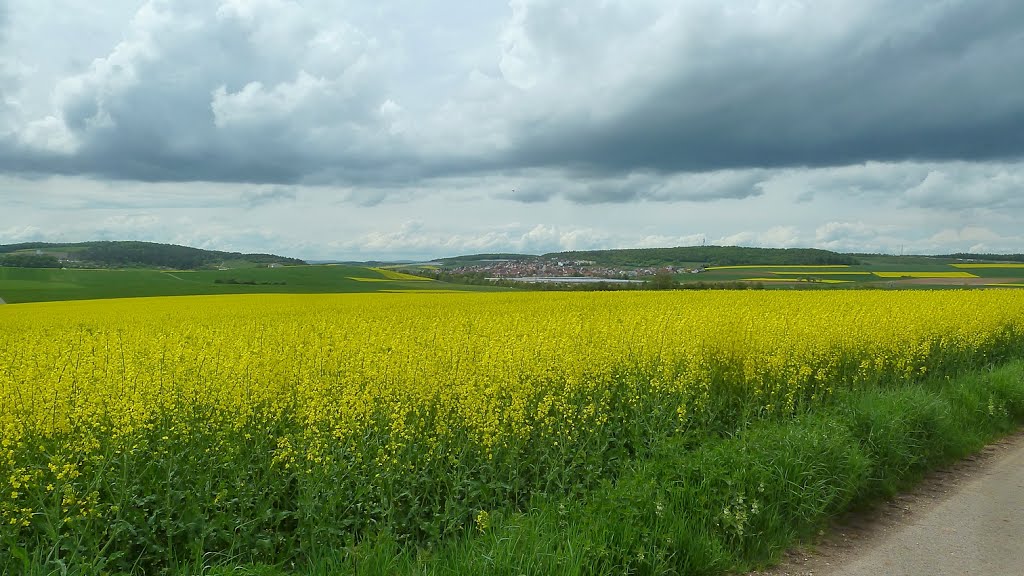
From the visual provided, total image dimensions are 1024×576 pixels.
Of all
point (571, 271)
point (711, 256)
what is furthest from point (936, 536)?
point (711, 256)

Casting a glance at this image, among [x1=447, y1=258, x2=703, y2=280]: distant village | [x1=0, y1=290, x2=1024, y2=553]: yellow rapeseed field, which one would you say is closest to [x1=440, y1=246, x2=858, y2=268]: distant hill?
[x1=447, y1=258, x2=703, y2=280]: distant village

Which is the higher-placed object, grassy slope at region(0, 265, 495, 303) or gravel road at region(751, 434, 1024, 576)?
grassy slope at region(0, 265, 495, 303)

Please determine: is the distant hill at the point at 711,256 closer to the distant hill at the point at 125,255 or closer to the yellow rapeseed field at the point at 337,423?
the distant hill at the point at 125,255

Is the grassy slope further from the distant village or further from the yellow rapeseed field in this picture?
the yellow rapeseed field

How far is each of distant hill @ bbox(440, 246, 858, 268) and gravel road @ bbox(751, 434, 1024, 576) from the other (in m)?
84.8

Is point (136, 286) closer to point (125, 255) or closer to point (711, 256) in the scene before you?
point (125, 255)

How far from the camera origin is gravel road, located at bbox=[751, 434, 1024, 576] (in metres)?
5.11

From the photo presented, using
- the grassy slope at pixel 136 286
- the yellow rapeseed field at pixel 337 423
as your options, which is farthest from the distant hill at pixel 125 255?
the yellow rapeseed field at pixel 337 423

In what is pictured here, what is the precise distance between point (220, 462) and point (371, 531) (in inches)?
58.1

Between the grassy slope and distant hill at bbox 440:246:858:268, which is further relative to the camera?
distant hill at bbox 440:246:858:268

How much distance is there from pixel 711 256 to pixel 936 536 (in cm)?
9591

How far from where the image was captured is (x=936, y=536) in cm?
571

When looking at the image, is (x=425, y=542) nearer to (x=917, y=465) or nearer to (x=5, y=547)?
(x=5, y=547)

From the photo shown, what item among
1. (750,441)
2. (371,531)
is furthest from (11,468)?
(750,441)
